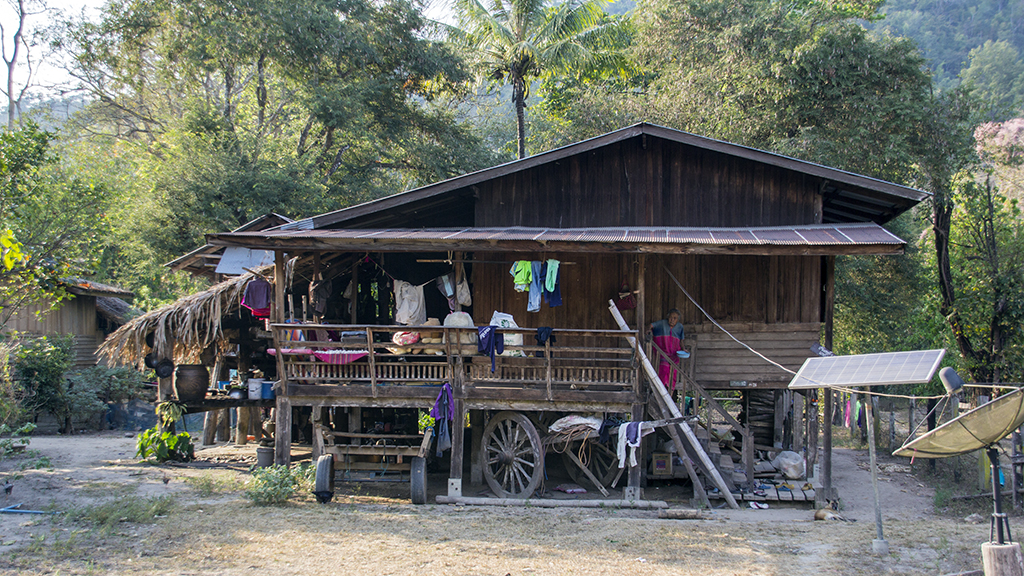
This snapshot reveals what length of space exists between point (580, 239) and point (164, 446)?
988 centimetres

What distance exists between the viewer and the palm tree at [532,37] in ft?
80.9

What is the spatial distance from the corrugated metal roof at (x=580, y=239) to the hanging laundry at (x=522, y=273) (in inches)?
19.0

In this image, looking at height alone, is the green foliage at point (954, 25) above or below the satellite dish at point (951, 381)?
above

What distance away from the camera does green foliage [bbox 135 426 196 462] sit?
14609 mm

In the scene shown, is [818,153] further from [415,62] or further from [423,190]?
[415,62]

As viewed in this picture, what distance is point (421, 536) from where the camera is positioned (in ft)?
30.7

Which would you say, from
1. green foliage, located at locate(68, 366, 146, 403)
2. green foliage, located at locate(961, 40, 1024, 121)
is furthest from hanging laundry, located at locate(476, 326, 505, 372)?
green foliage, located at locate(961, 40, 1024, 121)

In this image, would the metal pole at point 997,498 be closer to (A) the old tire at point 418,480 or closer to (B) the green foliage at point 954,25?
(A) the old tire at point 418,480

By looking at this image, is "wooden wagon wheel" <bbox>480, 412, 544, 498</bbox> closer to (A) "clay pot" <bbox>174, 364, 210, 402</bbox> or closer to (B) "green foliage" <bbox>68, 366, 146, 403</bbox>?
(A) "clay pot" <bbox>174, 364, 210, 402</bbox>

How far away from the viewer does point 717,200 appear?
13.0 m

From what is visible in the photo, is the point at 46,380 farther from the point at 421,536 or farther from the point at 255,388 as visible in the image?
the point at 421,536

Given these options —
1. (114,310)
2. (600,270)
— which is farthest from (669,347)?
(114,310)

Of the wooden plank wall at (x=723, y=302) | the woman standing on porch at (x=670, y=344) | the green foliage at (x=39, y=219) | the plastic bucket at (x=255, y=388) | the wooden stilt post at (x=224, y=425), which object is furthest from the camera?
the wooden stilt post at (x=224, y=425)

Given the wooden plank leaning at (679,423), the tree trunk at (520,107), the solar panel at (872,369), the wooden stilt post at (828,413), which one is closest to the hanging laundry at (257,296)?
the wooden plank leaning at (679,423)
